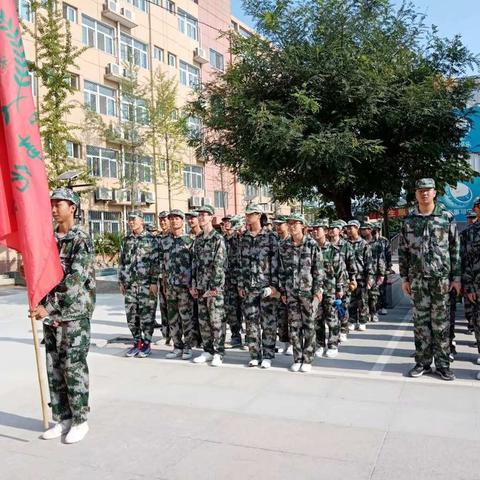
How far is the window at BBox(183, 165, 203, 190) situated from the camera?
33406mm

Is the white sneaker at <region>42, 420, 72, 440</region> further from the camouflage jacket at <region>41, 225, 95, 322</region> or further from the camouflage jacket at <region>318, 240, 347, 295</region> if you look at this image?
the camouflage jacket at <region>318, 240, 347, 295</region>

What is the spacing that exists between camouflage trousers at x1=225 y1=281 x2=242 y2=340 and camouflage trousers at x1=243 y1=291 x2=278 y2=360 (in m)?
1.38

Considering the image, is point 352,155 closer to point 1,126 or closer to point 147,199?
point 1,126

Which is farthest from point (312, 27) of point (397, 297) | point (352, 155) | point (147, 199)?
point (147, 199)

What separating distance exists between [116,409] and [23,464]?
46.2 inches

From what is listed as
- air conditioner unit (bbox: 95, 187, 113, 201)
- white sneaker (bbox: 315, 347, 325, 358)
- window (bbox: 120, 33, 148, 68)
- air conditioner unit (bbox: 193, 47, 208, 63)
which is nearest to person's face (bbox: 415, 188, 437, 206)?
white sneaker (bbox: 315, 347, 325, 358)

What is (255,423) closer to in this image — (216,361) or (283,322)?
(216,361)

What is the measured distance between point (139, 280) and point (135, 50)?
2397 centimetres

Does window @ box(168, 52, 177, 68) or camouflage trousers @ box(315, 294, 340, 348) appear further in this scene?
window @ box(168, 52, 177, 68)

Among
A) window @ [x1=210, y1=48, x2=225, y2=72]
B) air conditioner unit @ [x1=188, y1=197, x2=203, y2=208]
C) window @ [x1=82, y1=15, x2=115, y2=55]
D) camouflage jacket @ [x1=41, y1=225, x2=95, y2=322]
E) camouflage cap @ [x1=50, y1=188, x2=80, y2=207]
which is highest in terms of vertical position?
window @ [x1=210, y1=48, x2=225, y2=72]

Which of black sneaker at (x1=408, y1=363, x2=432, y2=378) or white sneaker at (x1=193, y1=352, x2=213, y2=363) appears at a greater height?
black sneaker at (x1=408, y1=363, x2=432, y2=378)

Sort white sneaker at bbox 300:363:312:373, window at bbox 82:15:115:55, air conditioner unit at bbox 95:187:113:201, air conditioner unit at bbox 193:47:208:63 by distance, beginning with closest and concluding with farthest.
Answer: white sneaker at bbox 300:363:312:373, air conditioner unit at bbox 95:187:113:201, window at bbox 82:15:115:55, air conditioner unit at bbox 193:47:208:63

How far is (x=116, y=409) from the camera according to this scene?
4.65 metres

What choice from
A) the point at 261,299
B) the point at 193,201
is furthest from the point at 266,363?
the point at 193,201
